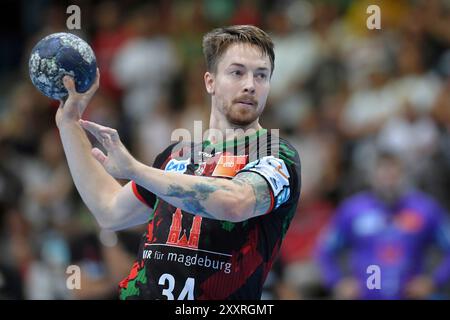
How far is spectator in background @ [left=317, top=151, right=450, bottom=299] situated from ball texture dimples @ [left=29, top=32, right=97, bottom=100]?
6.42 m

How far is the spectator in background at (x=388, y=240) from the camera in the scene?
12453 mm

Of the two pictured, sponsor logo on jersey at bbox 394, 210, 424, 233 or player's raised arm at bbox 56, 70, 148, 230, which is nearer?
player's raised arm at bbox 56, 70, 148, 230

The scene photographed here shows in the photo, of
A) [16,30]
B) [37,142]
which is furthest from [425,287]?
[16,30]

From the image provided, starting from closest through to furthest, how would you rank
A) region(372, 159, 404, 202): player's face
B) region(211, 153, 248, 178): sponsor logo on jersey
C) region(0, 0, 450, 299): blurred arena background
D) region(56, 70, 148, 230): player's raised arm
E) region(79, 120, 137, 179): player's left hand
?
region(79, 120, 137, 179): player's left hand < region(211, 153, 248, 178): sponsor logo on jersey < region(56, 70, 148, 230): player's raised arm < region(372, 159, 404, 202): player's face < region(0, 0, 450, 299): blurred arena background

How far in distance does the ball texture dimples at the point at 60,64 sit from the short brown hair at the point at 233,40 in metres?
0.91

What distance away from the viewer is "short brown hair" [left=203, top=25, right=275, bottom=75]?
7.00 m

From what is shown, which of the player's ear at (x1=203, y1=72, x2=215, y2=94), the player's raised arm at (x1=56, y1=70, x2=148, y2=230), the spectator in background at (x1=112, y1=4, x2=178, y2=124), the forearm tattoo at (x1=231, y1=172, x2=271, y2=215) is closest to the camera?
the forearm tattoo at (x1=231, y1=172, x2=271, y2=215)

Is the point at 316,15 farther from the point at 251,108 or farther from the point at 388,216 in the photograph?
the point at 251,108

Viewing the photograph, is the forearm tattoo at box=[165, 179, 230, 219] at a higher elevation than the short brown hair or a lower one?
lower

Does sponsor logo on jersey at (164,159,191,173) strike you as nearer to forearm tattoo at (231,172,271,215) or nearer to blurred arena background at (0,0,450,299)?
forearm tattoo at (231,172,271,215)

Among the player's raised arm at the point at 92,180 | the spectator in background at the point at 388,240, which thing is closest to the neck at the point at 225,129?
the player's raised arm at the point at 92,180

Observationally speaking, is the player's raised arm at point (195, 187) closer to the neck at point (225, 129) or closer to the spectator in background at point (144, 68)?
the neck at point (225, 129)

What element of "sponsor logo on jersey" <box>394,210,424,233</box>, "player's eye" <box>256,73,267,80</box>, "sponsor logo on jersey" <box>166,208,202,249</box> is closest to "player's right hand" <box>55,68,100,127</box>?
"sponsor logo on jersey" <box>166,208,202,249</box>

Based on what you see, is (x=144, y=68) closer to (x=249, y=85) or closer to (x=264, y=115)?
(x=264, y=115)
